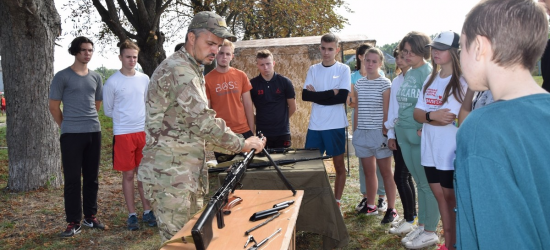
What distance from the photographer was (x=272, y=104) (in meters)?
5.59

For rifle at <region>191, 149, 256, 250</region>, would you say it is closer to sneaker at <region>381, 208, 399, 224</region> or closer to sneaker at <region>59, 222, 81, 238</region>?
sneaker at <region>381, 208, 399, 224</region>

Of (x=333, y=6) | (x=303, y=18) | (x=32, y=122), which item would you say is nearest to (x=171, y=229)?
(x=32, y=122)

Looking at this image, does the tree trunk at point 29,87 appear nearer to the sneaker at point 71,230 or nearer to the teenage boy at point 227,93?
the sneaker at point 71,230

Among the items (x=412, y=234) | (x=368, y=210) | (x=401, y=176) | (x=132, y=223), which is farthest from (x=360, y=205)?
(x=132, y=223)

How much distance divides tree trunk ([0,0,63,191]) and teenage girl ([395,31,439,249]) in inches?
209

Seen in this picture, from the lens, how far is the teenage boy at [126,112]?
5.04m

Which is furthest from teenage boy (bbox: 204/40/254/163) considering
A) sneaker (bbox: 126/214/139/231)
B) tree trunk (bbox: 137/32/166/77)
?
tree trunk (bbox: 137/32/166/77)

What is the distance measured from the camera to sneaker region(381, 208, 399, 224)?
16.4 ft

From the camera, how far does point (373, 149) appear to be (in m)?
5.06

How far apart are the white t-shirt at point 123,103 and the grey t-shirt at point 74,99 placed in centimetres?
20

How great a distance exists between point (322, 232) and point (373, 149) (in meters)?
1.35

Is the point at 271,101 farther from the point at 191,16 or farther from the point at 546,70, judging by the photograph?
the point at 191,16

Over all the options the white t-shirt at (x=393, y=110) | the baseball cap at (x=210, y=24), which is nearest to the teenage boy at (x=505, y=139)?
the baseball cap at (x=210, y=24)

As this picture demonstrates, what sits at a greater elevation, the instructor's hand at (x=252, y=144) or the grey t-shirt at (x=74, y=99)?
the grey t-shirt at (x=74, y=99)
